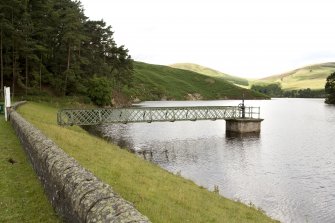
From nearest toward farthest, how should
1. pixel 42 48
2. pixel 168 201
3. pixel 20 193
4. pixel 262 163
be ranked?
1. pixel 20 193
2. pixel 168 201
3. pixel 262 163
4. pixel 42 48

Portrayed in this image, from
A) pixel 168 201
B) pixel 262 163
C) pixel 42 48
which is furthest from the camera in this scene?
pixel 42 48

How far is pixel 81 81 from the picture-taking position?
270 feet

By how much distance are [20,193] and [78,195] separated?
6.20 meters

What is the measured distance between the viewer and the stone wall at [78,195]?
6.10 meters

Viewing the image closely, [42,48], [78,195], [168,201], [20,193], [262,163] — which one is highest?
[42,48]

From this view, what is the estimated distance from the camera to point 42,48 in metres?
64.4

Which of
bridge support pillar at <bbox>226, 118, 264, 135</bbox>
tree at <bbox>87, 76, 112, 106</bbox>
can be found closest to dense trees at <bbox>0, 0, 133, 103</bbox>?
tree at <bbox>87, 76, 112, 106</bbox>

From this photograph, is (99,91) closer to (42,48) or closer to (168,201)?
(42,48)

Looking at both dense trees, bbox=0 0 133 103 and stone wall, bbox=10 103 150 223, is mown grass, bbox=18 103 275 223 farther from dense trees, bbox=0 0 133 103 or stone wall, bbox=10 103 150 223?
dense trees, bbox=0 0 133 103

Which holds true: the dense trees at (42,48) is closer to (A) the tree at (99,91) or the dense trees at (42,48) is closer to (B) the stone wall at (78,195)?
(A) the tree at (99,91)

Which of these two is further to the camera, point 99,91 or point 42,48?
point 99,91

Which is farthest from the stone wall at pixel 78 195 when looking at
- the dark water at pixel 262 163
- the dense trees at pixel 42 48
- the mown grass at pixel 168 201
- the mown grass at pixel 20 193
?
the dense trees at pixel 42 48

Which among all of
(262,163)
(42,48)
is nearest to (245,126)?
(262,163)

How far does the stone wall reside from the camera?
610cm
